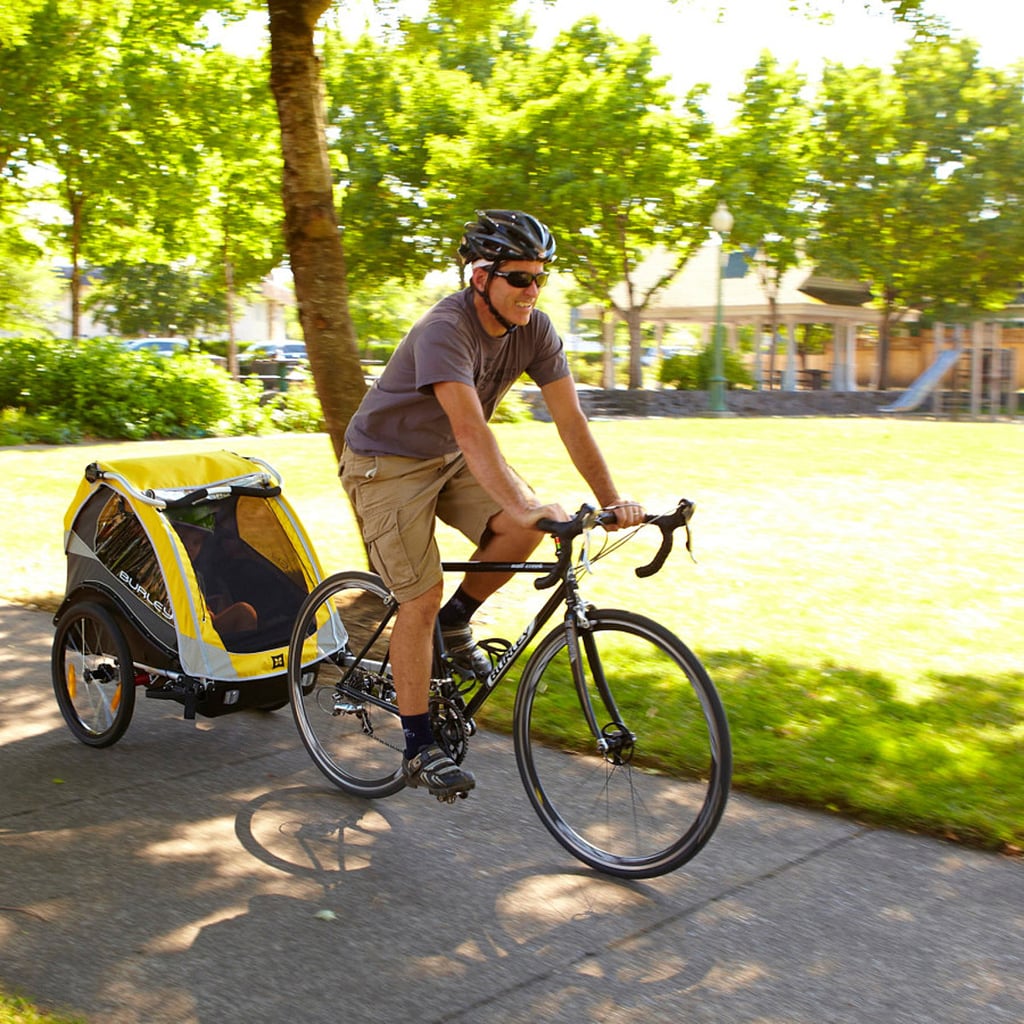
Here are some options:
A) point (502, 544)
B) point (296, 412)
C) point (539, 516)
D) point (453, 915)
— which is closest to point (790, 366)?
point (296, 412)

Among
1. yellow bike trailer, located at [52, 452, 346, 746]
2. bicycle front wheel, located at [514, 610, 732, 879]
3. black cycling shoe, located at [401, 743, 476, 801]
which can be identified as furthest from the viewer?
yellow bike trailer, located at [52, 452, 346, 746]

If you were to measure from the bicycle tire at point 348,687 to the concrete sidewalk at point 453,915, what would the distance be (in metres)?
0.12

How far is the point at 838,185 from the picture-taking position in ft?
126

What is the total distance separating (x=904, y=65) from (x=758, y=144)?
22.5 feet

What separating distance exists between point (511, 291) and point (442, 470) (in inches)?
29.4

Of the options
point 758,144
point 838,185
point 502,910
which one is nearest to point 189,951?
point 502,910

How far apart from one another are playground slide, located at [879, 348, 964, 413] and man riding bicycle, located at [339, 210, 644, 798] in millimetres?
33870

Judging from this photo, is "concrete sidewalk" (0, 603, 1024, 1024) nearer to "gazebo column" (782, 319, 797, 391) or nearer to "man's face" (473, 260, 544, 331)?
"man's face" (473, 260, 544, 331)

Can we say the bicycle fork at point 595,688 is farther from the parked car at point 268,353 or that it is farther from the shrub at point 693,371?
the shrub at point 693,371

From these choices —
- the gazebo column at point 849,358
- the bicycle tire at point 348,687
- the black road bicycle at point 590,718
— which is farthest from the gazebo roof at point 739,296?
the black road bicycle at point 590,718

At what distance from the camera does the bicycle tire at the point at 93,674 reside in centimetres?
518

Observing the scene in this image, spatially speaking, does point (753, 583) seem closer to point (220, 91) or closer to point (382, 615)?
point (382, 615)

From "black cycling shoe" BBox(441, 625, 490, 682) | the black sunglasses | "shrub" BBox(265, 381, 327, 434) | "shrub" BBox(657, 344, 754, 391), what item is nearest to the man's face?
the black sunglasses

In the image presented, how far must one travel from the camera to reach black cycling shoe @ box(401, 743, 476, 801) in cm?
425
